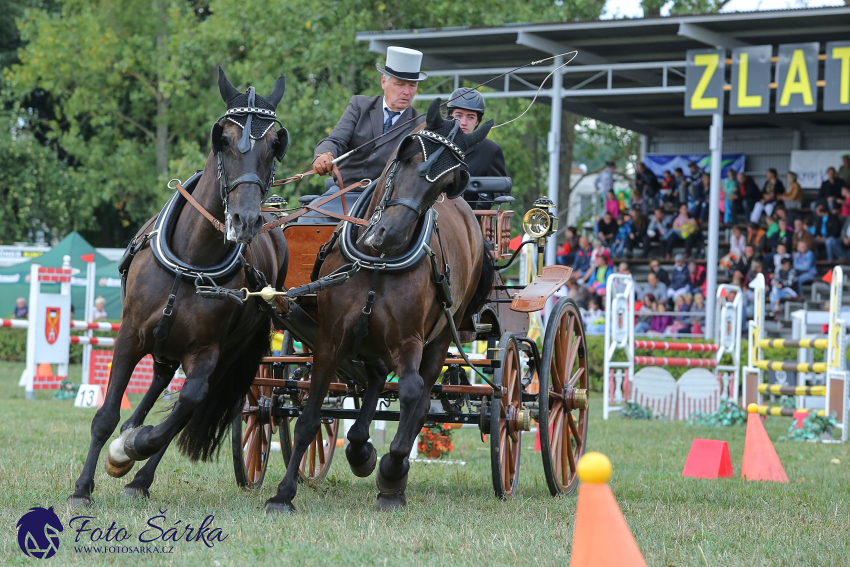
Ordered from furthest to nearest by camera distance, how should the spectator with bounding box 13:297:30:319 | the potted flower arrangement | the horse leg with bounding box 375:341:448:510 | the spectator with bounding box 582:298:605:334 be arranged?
the spectator with bounding box 13:297:30:319 → the spectator with bounding box 582:298:605:334 → the potted flower arrangement → the horse leg with bounding box 375:341:448:510

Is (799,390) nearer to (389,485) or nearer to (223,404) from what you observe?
(389,485)

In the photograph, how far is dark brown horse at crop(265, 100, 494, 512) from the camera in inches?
196

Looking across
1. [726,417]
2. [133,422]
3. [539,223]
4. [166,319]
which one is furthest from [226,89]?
[726,417]

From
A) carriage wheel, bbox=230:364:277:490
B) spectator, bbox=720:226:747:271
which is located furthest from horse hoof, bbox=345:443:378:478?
spectator, bbox=720:226:747:271

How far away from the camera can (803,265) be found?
18266 mm

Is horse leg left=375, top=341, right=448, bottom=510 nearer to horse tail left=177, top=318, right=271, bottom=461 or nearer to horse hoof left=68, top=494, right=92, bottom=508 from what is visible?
horse tail left=177, top=318, right=271, bottom=461

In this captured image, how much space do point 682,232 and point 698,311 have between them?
9.54ft

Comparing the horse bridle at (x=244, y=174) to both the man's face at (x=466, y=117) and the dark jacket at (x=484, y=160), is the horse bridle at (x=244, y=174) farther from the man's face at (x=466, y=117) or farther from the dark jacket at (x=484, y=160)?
the dark jacket at (x=484, y=160)

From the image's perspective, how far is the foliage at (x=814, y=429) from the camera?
10.8 meters

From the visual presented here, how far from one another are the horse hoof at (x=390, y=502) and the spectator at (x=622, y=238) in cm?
1672

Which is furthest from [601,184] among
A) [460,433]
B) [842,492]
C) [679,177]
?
[842,492]

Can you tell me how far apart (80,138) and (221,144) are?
24273 millimetres

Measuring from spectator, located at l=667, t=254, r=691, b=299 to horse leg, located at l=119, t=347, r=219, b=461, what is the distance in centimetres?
1472

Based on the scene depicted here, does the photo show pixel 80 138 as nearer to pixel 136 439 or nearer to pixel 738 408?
pixel 738 408
